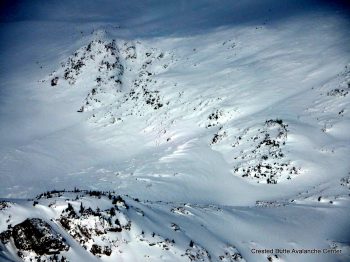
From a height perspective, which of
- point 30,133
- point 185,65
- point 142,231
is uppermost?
point 185,65

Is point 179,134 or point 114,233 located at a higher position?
→ point 179,134

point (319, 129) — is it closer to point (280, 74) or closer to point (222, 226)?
point (280, 74)

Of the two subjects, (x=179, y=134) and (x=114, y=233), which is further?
(x=179, y=134)

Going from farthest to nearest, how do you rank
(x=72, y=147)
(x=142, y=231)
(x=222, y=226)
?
(x=72, y=147) → (x=222, y=226) → (x=142, y=231)

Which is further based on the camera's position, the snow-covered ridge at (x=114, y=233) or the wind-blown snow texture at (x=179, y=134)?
the wind-blown snow texture at (x=179, y=134)

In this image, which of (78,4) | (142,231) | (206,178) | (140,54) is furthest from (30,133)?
(78,4)

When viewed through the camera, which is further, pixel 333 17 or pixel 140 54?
pixel 140 54

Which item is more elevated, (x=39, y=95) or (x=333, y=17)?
(x=333, y=17)

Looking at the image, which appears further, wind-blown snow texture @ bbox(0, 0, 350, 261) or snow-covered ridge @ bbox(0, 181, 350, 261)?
wind-blown snow texture @ bbox(0, 0, 350, 261)
